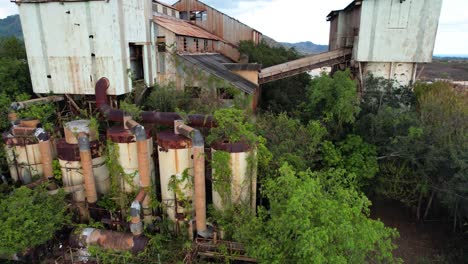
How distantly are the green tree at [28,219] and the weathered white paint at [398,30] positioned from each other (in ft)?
56.5

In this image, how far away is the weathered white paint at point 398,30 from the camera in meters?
16.5

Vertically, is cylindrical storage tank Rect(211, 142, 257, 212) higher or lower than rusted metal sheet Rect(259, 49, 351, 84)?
lower

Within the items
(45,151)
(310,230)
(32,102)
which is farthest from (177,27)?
(310,230)

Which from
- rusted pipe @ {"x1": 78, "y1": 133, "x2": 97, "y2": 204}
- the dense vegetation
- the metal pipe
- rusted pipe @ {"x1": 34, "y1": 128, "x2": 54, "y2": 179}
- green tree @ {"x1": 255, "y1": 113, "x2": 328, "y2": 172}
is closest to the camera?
the dense vegetation

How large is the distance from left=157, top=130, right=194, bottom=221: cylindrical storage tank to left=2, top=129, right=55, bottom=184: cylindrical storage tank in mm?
5522

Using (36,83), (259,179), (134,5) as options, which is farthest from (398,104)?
(36,83)

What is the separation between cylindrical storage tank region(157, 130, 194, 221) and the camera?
1012 centimetres

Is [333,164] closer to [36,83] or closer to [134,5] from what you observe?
[134,5]

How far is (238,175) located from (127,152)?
4.27 metres

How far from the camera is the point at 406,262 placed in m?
12.1

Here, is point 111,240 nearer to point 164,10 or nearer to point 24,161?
point 24,161

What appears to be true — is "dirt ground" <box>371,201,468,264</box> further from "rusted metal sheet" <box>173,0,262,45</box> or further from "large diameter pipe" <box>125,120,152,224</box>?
"rusted metal sheet" <box>173,0,262,45</box>

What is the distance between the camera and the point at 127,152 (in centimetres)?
1109

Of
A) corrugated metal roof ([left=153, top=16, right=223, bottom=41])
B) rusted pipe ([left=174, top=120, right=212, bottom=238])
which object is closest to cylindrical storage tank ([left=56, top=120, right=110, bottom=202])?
rusted pipe ([left=174, top=120, right=212, bottom=238])
